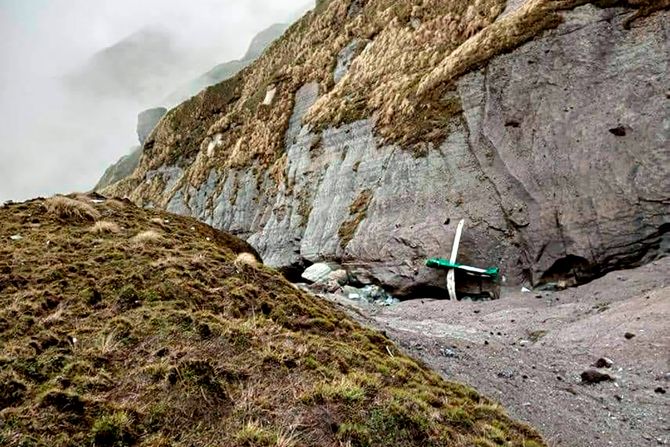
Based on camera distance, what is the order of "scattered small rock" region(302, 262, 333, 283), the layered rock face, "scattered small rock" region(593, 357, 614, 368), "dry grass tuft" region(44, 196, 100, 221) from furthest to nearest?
"scattered small rock" region(302, 262, 333, 283)
the layered rock face
"dry grass tuft" region(44, 196, 100, 221)
"scattered small rock" region(593, 357, 614, 368)

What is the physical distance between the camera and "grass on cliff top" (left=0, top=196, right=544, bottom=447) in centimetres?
700

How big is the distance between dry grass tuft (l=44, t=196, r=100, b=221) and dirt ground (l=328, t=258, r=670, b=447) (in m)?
10.9

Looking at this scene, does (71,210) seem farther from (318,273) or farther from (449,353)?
(318,273)

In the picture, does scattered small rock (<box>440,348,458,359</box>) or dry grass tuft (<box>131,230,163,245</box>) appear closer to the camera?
A: dry grass tuft (<box>131,230,163,245</box>)

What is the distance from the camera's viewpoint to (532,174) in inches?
1069

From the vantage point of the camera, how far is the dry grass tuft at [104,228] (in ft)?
51.7

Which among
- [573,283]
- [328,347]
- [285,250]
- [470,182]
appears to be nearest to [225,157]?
[285,250]

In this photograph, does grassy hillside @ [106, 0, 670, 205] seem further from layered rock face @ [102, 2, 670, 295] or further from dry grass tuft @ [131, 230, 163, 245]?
dry grass tuft @ [131, 230, 163, 245]

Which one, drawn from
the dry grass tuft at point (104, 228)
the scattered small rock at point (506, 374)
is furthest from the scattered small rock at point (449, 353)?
the dry grass tuft at point (104, 228)

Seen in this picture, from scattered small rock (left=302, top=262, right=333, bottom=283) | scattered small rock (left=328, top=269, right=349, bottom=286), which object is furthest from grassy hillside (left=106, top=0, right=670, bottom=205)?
scattered small rock (left=302, top=262, right=333, bottom=283)

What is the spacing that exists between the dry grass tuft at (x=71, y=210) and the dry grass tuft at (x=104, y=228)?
1.09 meters

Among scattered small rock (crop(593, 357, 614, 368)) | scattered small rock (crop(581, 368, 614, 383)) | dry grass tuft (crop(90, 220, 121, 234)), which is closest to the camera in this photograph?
scattered small rock (crop(581, 368, 614, 383))

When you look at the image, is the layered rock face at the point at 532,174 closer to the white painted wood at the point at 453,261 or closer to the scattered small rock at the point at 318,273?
the white painted wood at the point at 453,261

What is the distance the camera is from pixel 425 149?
3222 centimetres
